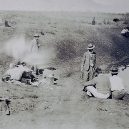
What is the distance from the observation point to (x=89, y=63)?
45.0 feet

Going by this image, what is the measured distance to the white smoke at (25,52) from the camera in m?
16.1

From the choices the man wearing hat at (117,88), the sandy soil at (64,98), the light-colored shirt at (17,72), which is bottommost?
the sandy soil at (64,98)

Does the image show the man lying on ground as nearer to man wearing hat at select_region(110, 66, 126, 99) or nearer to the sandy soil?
the sandy soil

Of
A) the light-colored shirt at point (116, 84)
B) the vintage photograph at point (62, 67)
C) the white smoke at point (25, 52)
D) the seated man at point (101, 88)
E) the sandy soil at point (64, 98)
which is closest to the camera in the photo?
the sandy soil at point (64, 98)

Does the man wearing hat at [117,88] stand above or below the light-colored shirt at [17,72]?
above

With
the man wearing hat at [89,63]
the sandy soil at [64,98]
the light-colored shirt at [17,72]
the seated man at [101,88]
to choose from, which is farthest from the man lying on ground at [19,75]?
the seated man at [101,88]

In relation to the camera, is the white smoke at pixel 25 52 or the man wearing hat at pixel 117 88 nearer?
the man wearing hat at pixel 117 88

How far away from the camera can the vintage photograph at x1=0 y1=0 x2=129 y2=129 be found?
10.1 m

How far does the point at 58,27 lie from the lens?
2342 cm

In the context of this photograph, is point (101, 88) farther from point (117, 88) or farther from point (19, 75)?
point (19, 75)

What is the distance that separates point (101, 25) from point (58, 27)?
14.4ft

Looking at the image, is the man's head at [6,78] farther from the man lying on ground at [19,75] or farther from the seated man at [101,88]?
the seated man at [101,88]

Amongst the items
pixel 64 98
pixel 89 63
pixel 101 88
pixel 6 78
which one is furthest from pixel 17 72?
pixel 101 88

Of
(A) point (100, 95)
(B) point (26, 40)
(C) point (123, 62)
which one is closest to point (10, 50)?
(B) point (26, 40)
